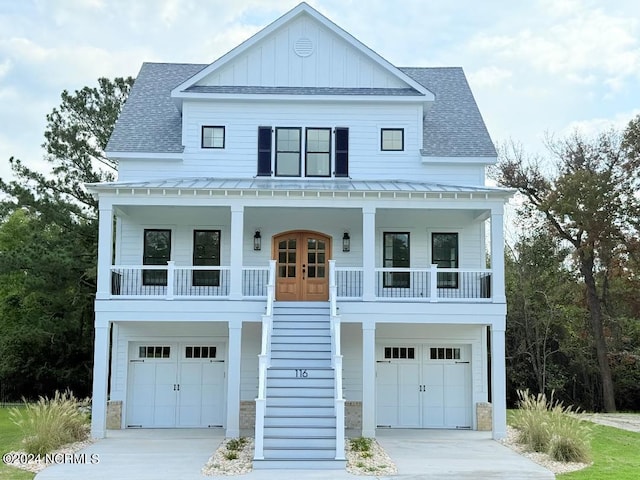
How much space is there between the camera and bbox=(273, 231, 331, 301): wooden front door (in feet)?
66.9

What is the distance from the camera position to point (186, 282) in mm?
20266

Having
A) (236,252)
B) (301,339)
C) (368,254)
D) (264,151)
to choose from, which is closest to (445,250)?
(368,254)

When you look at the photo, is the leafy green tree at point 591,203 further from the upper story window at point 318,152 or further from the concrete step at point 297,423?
the concrete step at point 297,423

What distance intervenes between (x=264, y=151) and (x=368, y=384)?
7424 mm

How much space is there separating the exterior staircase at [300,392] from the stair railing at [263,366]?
0.66 feet

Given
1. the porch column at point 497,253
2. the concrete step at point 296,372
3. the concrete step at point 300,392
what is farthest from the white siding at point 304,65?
the concrete step at point 300,392

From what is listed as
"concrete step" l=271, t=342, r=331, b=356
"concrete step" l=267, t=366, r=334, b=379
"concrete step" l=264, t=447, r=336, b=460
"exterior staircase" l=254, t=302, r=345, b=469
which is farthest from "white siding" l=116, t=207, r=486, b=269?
"concrete step" l=264, t=447, r=336, b=460

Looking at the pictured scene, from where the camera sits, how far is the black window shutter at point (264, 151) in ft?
68.1

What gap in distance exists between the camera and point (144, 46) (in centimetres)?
3048

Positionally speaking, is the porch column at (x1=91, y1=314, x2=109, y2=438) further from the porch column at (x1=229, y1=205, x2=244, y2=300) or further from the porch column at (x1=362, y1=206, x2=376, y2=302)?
the porch column at (x1=362, y1=206, x2=376, y2=302)

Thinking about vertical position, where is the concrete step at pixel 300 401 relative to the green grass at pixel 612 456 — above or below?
above

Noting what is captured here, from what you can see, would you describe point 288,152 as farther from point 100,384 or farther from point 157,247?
point 100,384

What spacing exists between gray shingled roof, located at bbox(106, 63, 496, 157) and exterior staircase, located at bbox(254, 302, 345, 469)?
20.5ft

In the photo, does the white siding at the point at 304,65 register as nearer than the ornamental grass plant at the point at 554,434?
No
